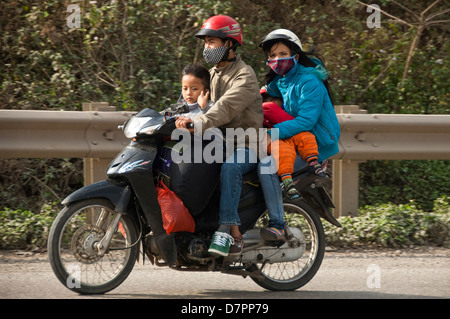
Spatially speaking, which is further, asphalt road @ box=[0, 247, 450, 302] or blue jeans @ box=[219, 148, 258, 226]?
asphalt road @ box=[0, 247, 450, 302]

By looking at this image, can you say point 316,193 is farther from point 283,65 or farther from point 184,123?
point 184,123

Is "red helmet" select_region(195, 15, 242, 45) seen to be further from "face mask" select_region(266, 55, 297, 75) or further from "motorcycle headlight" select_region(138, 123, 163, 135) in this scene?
"motorcycle headlight" select_region(138, 123, 163, 135)

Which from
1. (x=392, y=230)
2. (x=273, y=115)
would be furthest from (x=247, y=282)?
(x=392, y=230)

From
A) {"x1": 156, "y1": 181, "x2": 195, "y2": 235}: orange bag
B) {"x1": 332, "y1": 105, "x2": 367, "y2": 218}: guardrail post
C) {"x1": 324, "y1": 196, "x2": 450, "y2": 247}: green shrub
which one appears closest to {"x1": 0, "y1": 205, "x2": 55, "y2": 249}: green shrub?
{"x1": 156, "y1": 181, "x2": 195, "y2": 235}: orange bag

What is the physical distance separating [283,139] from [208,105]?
2.11 ft

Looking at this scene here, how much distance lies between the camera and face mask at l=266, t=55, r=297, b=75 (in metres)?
5.44

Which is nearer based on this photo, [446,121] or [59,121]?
[59,121]

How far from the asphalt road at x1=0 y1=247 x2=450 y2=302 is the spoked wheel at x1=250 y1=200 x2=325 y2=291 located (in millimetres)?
84

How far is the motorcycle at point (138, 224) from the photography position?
479cm

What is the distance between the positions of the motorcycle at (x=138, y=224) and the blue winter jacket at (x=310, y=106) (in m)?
0.54

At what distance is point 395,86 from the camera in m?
9.42
